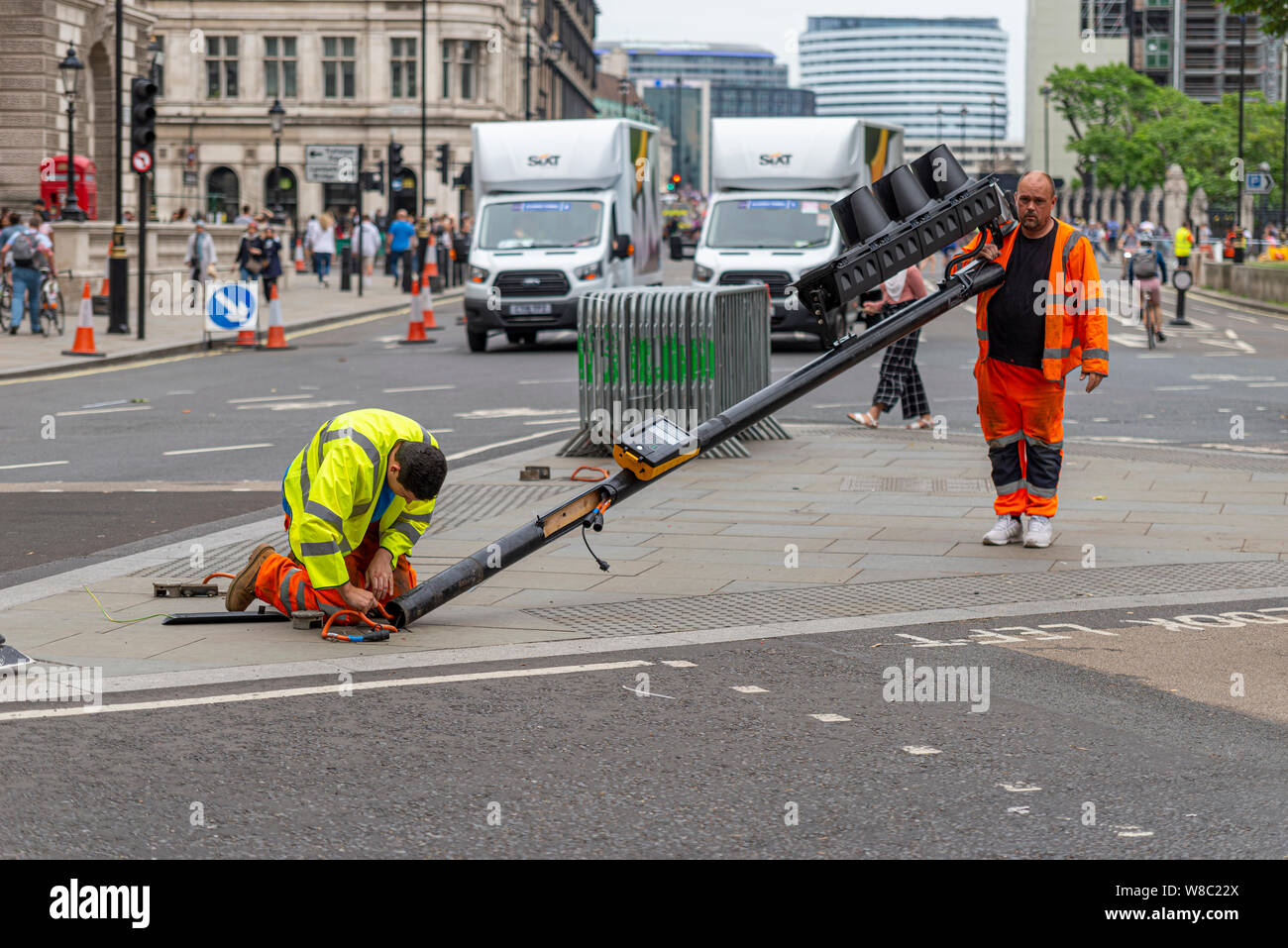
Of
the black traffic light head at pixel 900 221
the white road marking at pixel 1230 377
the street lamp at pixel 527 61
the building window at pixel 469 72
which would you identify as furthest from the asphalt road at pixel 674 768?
the building window at pixel 469 72

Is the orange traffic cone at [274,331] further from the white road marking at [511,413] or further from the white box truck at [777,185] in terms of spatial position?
the white road marking at [511,413]

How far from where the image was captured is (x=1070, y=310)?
29.4 feet

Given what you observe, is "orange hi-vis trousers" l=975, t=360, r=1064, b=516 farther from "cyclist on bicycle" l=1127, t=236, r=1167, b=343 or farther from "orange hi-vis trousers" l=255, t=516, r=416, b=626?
"cyclist on bicycle" l=1127, t=236, r=1167, b=343

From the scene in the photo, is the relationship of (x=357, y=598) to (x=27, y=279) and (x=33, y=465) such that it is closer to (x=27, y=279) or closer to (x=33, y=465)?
(x=33, y=465)

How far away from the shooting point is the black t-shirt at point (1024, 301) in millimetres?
8992

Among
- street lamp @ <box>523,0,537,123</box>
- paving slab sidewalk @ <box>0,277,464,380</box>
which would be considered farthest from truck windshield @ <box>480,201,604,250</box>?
street lamp @ <box>523,0,537,123</box>

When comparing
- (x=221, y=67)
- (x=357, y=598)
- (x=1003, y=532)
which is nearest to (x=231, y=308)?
(x=1003, y=532)

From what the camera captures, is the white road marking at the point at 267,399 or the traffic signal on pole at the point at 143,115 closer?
the white road marking at the point at 267,399

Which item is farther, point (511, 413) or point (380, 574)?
point (511, 413)

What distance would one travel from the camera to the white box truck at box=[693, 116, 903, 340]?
26.5 m

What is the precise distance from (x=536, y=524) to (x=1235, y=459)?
7.30m

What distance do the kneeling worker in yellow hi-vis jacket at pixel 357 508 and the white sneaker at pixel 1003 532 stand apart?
11.2 feet

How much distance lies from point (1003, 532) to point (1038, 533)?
209 mm

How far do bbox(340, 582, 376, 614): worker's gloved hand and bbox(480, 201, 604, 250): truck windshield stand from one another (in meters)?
19.7
